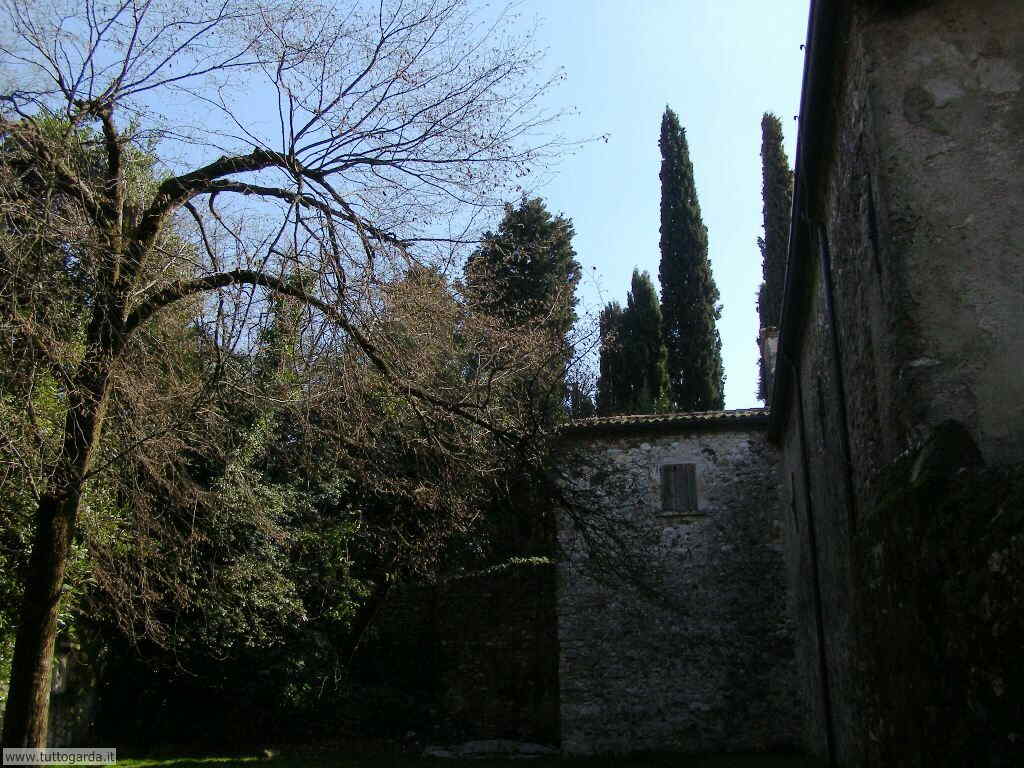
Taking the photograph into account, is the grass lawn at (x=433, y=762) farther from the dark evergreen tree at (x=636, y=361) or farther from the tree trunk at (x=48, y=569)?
the dark evergreen tree at (x=636, y=361)

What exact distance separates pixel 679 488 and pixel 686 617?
2.30 metres

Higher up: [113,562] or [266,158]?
[266,158]

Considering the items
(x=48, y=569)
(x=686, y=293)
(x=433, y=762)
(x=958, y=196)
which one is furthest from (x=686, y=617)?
(x=686, y=293)

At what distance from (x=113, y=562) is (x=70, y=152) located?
3316 mm

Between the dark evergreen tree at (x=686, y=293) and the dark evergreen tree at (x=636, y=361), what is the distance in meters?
0.46

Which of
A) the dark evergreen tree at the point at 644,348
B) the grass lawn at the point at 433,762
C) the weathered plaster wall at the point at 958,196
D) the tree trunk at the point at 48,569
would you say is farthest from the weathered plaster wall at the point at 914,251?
the dark evergreen tree at the point at 644,348

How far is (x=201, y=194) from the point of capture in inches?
283

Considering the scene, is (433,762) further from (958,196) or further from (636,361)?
(636,361)

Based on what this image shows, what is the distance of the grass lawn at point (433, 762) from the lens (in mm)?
12828

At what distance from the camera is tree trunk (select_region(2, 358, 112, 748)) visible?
6.07 m

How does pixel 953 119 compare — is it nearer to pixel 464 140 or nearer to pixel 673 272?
pixel 464 140

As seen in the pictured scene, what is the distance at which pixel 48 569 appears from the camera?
6359 millimetres

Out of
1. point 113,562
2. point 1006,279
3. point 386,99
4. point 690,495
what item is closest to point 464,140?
point 386,99

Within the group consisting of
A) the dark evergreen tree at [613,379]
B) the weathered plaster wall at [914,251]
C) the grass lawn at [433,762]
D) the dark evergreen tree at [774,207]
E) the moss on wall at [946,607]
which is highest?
the dark evergreen tree at [774,207]
